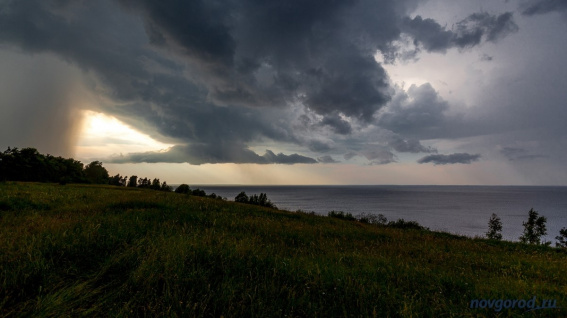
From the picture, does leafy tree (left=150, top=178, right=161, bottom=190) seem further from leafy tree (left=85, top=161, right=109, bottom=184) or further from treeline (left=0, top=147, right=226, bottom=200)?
leafy tree (left=85, top=161, right=109, bottom=184)

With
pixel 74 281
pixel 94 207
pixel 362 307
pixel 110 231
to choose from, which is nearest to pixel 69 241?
pixel 110 231

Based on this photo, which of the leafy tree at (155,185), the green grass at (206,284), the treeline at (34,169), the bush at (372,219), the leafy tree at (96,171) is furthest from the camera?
the leafy tree at (96,171)

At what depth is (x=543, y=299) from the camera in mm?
4500

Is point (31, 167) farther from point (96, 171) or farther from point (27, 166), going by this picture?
point (96, 171)

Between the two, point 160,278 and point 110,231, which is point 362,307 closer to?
point 160,278

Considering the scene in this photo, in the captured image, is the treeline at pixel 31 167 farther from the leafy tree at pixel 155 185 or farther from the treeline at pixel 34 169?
the leafy tree at pixel 155 185

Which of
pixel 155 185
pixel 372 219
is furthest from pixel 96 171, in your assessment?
pixel 372 219

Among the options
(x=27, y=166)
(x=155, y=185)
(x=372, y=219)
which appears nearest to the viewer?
(x=372, y=219)

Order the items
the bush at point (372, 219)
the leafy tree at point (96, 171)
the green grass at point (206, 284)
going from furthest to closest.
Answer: the leafy tree at point (96, 171) → the bush at point (372, 219) → the green grass at point (206, 284)

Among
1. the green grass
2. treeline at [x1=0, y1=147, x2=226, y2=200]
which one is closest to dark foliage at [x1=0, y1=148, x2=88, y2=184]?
treeline at [x1=0, y1=147, x2=226, y2=200]

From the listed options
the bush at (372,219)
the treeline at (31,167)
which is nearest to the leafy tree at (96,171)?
the treeline at (31,167)

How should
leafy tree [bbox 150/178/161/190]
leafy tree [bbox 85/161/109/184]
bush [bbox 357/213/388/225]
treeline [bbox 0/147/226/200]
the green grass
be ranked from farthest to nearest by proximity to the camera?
1. leafy tree [bbox 85/161/109/184]
2. leafy tree [bbox 150/178/161/190]
3. treeline [bbox 0/147/226/200]
4. bush [bbox 357/213/388/225]
5. the green grass

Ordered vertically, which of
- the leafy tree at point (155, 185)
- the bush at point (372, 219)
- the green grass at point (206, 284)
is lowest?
the bush at point (372, 219)

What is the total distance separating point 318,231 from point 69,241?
9151 millimetres
